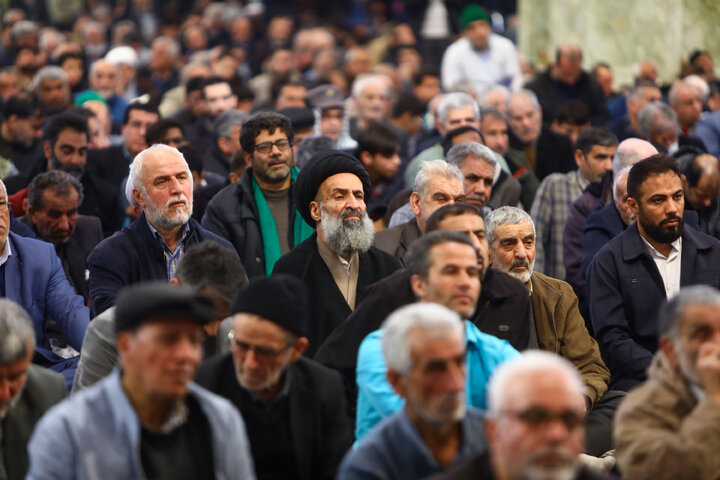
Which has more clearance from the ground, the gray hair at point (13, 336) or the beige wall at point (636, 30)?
the beige wall at point (636, 30)

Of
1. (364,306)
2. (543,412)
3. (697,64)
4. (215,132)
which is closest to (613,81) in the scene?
(697,64)

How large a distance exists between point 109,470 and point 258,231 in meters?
3.84

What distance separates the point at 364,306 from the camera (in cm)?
609

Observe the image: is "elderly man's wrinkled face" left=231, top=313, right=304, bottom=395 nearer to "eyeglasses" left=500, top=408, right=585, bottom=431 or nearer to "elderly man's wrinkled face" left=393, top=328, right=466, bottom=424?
"elderly man's wrinkled face" left=393, top=328, right=466, bottom=424

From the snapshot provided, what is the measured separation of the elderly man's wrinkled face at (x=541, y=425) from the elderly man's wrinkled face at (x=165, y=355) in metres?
1.04

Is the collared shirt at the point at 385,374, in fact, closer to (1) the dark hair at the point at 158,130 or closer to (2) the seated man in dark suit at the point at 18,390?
(2) the seated man in dark suit at the point at 18,390

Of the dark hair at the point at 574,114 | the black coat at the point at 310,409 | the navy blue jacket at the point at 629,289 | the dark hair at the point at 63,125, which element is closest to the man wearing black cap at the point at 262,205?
the dark hair at the point at 63,125

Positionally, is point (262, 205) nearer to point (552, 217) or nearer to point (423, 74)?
point (552, 217)

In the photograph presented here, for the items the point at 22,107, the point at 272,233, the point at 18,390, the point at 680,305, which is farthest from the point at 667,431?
the point at 22,107

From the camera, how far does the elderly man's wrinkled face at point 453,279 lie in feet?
18.1

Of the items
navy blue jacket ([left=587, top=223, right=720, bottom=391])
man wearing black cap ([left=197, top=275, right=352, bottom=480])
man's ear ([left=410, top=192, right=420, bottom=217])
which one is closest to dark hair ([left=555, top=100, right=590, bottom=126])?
man's ear ([left=410, top=192, right=420, bottom=217])

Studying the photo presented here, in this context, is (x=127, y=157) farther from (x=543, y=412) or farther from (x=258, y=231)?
(x=543, y=412)

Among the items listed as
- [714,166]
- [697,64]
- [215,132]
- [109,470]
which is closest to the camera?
[109,470]

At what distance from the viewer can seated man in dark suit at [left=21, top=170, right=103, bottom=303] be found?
805 centimetres
